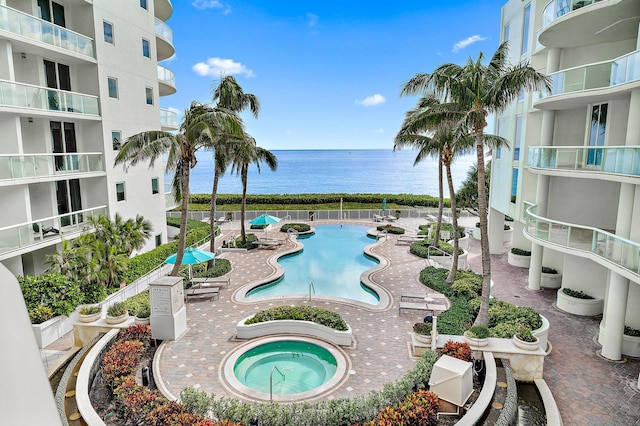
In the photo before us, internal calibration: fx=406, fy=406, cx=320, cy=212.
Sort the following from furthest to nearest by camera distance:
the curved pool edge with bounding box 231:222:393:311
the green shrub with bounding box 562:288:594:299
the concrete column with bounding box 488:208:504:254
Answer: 1. the concrete column with bounding box 488:208:504:254
2. the curved pool edge with bounding box 231:222:393:311
3. the green shrub with bounding box 562:288:594:299

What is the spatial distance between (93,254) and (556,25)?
70.3 ft

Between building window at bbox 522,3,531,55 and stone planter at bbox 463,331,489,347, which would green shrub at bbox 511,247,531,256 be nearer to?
building window at bbox 522,3,531,55

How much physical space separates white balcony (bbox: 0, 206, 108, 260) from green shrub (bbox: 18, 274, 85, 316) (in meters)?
1.75

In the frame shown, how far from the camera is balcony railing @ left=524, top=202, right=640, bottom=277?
508 inches

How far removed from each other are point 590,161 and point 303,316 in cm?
1261

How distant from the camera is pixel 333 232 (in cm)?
3594

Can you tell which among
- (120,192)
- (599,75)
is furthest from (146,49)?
(599,75)

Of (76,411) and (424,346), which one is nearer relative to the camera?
(76,411)

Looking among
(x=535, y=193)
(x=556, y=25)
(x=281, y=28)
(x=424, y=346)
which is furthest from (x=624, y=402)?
(x=281, y=28)

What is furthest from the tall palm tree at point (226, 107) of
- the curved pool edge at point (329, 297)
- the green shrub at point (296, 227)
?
the green shrub at point (296, 227)

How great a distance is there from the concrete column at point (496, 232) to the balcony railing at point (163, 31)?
82.5 feet

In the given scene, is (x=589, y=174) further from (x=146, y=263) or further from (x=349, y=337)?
(x=146, y=263)

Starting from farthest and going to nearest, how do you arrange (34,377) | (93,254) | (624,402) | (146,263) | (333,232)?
(333,232)
(146,263)
(93,254)
(624,402)
(34,377)

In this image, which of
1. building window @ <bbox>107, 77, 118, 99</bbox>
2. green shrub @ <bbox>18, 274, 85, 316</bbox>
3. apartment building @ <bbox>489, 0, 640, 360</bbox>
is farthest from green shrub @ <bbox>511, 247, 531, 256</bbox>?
building window @ <bbox>107, 77, 118, 99</bbox>
